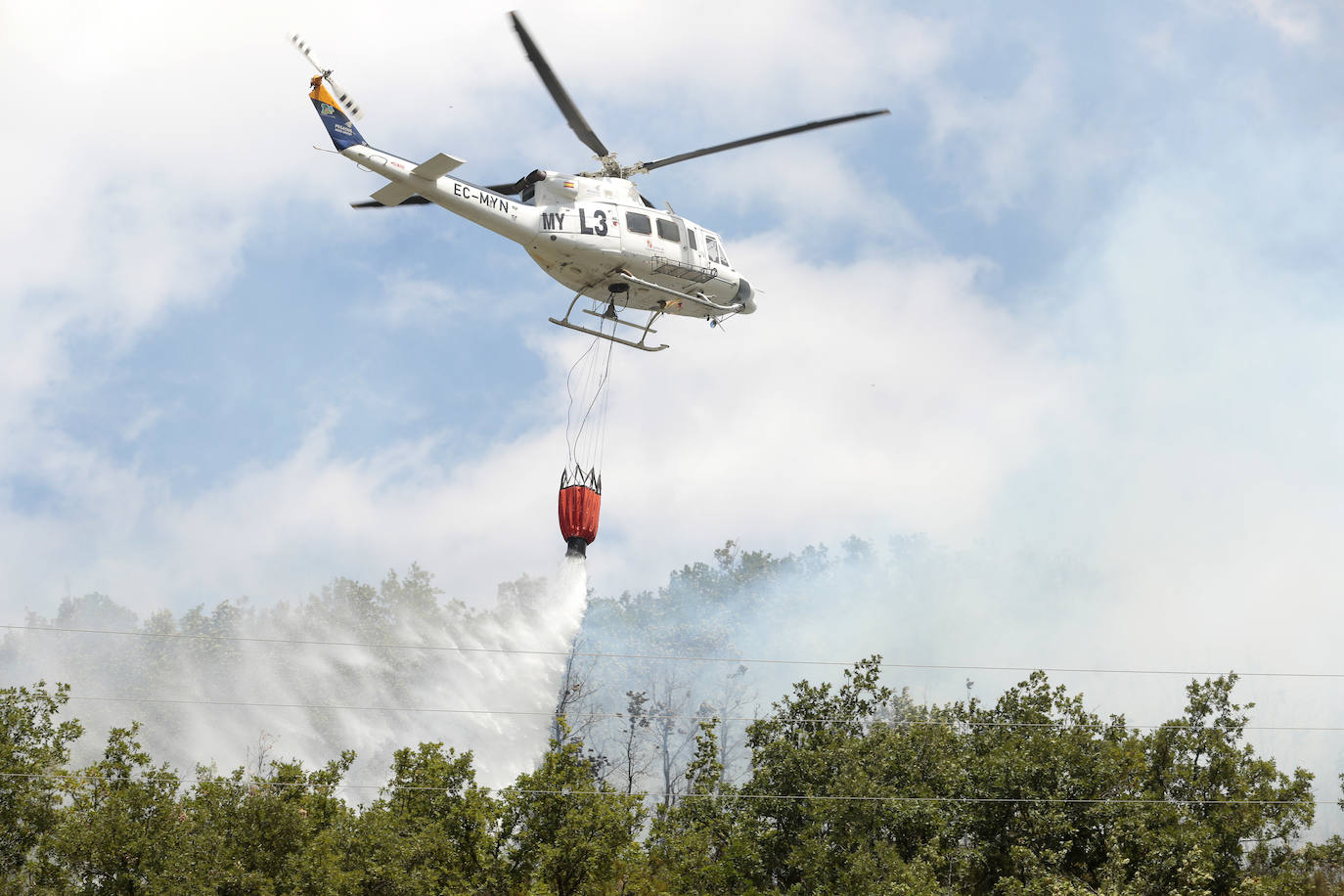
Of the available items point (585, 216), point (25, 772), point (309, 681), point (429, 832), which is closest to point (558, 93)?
point (585, 216)

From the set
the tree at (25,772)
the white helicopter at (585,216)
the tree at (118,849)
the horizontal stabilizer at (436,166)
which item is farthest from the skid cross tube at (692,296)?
the tree at (25,772)

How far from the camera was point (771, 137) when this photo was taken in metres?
40.6

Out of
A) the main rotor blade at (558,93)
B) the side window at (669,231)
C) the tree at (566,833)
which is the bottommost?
the tree at (566,833)

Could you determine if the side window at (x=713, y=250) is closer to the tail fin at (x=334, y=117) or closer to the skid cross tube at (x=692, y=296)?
the skid cross tube at (x=692, y=296)

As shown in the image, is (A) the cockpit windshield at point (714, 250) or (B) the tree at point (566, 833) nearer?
(B) the tree at point (566, 833)

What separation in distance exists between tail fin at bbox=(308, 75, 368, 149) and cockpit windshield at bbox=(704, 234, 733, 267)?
429 inches

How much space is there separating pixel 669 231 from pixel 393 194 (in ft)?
26.7

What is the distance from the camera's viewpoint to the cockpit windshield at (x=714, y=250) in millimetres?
43500

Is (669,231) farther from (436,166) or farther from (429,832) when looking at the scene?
(429,832)

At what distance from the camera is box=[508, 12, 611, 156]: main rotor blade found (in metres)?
36.7

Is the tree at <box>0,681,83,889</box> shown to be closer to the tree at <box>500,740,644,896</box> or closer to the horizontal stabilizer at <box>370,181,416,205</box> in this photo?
the tree at <box>500,740,644,896</box>

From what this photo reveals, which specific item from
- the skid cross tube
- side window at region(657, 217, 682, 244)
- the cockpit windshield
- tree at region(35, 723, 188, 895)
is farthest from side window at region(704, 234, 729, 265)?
tree at region(35, 723, 188, 895)

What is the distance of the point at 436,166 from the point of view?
38.2 meters

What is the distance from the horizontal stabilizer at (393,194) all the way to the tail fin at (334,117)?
1.33 m
